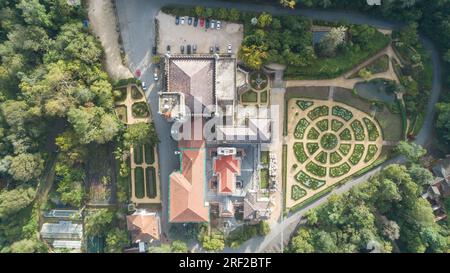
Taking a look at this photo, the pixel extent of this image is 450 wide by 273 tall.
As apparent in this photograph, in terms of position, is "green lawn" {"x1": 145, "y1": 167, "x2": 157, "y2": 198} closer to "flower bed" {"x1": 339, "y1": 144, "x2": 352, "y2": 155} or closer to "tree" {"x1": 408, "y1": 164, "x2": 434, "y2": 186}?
"flower bed" {"x1": 339, "y1": 144, "x2": 352, "y2": 155}

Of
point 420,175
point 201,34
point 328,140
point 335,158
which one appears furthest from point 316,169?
point 201,34

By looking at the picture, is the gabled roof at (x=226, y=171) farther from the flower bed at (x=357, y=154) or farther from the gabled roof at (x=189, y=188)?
the flower bed at (x=357, y=154)

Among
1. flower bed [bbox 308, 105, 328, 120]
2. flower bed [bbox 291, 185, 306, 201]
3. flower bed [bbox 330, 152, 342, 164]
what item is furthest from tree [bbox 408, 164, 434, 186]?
flower bed [bbox 291, 185, 306, 201]

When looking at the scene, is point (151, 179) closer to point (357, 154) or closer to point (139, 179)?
point (139, 179)

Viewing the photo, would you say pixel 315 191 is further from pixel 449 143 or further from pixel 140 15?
pixel 140 15

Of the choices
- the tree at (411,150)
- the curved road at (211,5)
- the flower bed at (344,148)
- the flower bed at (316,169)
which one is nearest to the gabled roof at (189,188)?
the curved road at (211,5)

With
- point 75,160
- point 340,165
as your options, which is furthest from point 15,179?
point 340,165
